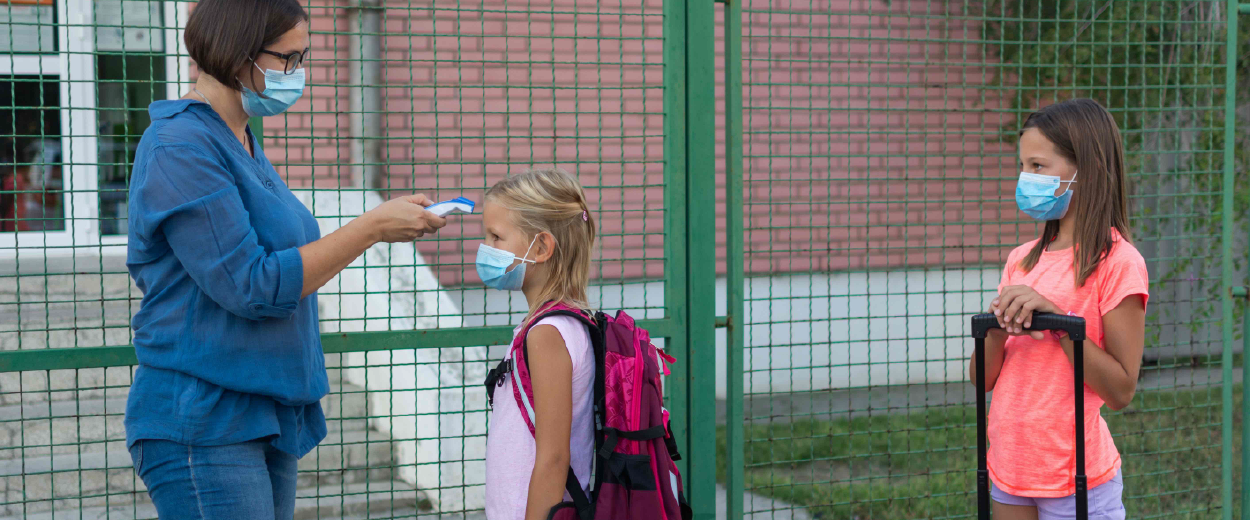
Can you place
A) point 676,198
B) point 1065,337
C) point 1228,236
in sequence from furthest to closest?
point 1228,236 → point 676,198 → point 1065,337

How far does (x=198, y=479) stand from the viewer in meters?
1.96

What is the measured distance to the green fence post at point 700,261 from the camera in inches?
126

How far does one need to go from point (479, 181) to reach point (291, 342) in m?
4.34

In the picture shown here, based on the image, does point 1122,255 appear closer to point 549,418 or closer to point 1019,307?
point 1019,307

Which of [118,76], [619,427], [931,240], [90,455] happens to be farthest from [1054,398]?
[118,76]

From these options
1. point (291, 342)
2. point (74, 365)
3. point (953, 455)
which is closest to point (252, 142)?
point (291, 342)

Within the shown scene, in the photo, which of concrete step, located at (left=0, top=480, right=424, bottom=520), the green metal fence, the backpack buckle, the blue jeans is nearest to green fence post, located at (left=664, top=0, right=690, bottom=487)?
the green metal fence

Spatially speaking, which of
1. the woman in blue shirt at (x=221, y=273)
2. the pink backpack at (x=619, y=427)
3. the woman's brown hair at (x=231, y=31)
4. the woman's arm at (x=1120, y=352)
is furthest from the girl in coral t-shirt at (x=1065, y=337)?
the woman's brown hair at (x=231, y=31)

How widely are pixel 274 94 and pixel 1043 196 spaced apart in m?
1.90

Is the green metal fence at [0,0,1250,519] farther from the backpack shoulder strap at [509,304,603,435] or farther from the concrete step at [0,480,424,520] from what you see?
the backpack shoulder strap at [509,304,603,435]

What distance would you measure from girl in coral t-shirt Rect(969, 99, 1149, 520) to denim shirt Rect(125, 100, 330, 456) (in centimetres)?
166

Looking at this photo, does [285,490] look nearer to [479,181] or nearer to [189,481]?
[189,481]

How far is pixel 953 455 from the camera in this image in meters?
6.03

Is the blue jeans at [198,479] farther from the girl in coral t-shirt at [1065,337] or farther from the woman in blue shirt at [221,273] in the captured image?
the girl in coral t-shirt at [1065,337]
